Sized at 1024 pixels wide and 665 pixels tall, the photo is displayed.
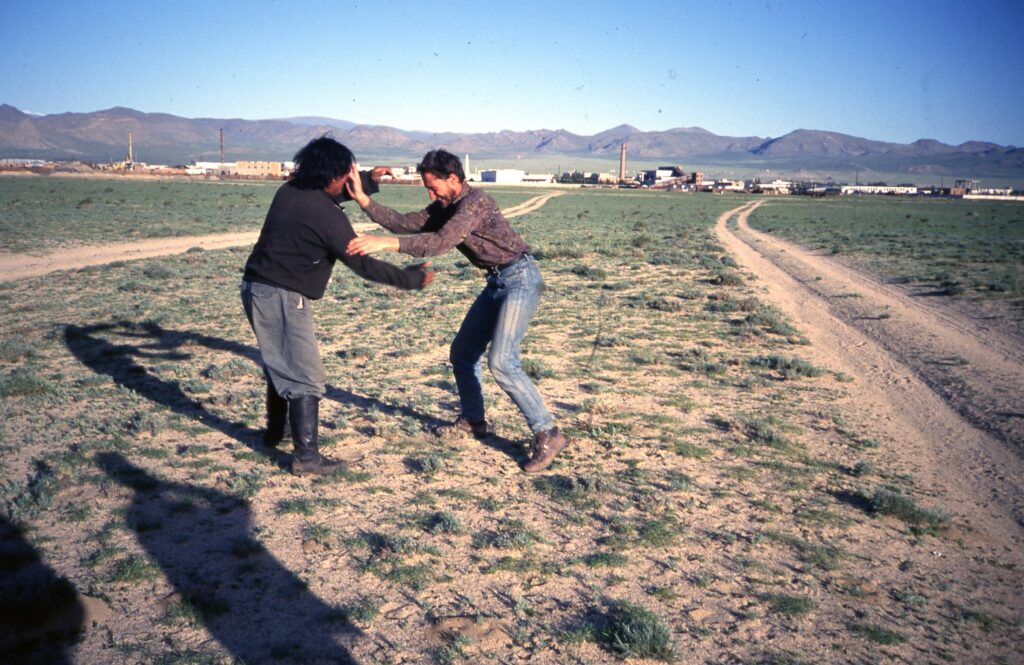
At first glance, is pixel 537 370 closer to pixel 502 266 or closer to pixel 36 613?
pixel 502 266

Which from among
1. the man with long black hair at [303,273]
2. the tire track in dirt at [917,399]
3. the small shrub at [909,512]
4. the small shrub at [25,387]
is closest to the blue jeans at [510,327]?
the man with long black hair at [303,273]

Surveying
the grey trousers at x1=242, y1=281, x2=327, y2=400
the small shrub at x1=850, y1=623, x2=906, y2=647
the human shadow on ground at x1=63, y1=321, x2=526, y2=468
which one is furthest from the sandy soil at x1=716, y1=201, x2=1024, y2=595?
the grey trousers at x1=242, y1=281, x2=327, y2=400

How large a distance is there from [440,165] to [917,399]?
5.28m

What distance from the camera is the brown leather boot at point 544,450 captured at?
496 cm

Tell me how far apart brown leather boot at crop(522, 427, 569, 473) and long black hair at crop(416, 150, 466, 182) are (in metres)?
1.86

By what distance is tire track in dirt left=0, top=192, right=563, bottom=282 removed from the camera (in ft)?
50.4

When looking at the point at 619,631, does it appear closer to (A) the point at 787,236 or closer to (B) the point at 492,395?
(B) the point at 492,395

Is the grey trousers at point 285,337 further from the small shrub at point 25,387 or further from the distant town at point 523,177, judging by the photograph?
the distant town at point 523,177

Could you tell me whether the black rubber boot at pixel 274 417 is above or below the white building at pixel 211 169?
below

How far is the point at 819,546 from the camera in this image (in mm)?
3984

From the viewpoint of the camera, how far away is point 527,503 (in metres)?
4.48

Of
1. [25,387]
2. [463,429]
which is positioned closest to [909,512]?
[463,429]

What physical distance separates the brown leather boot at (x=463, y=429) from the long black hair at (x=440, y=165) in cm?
192

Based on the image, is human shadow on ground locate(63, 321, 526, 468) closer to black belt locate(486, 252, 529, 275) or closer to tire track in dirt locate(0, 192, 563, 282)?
black belt locate(486, 252, 529, 275)
